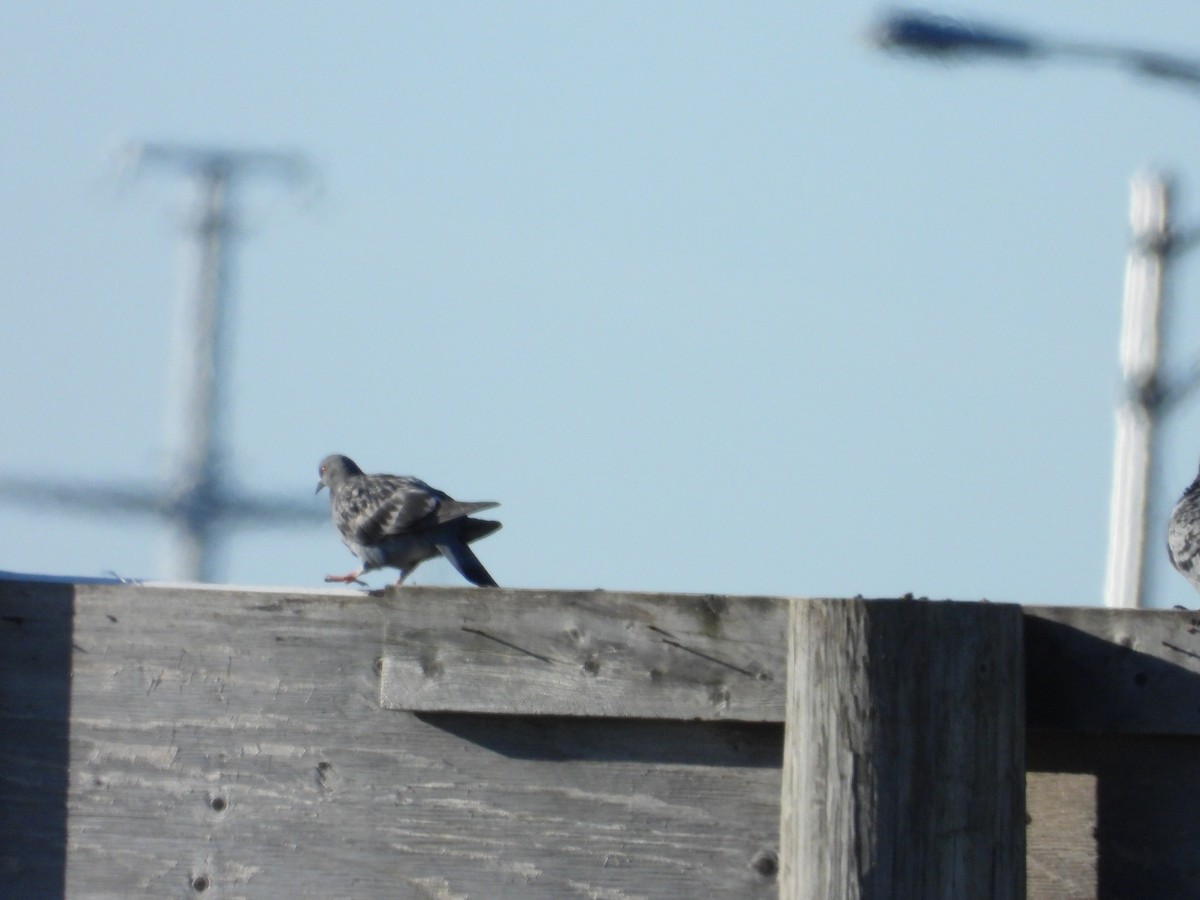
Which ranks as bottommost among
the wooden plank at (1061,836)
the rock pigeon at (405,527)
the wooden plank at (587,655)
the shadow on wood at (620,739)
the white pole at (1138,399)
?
the wooden plank at (1061,836)

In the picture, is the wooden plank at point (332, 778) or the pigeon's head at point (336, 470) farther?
the pigeon's head at point (336, 470)

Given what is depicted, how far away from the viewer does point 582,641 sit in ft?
9.26

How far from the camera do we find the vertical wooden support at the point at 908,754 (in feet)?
8.44

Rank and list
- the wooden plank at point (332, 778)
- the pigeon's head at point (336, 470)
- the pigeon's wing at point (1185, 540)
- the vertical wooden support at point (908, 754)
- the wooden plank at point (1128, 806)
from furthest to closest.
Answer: the pigeon's head at point (336, 470) < the pigeon's wing at point (1185, 540) < the wooden plank at point (332, 778) < the wooden plank at point (1128, 806) < the vertical wooden support at point (908, 754)

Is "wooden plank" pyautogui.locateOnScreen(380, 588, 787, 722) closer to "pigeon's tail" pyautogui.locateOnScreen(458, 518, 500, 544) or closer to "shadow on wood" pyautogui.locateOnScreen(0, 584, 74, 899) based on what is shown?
"shadow on wood" pyautogui.locateOnScreen(0, 584, 74, 899)

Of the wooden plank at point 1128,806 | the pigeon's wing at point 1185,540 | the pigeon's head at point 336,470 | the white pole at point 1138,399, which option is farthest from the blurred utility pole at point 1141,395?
the wooden plank at point 1128,806

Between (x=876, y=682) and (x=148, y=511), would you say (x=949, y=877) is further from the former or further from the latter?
(x=148, y=511)

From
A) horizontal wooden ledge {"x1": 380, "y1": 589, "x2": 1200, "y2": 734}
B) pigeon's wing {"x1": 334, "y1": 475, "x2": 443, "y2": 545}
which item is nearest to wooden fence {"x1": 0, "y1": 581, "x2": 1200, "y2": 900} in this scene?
horizontal wooden ledge {"x1": 380, "y1": 589, "x2": 1200, "y2": 734}

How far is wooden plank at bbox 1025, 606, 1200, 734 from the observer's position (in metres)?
2.66

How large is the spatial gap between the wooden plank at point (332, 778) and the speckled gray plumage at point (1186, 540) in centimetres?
428

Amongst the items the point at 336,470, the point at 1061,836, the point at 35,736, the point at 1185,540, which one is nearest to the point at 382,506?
the point at 336,470

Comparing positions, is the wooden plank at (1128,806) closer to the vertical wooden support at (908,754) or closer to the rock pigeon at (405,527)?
the vertical wooden support at (908,754)

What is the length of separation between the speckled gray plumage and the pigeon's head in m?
4.62

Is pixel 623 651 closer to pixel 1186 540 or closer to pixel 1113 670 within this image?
pixel 1113 670
